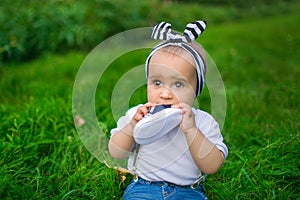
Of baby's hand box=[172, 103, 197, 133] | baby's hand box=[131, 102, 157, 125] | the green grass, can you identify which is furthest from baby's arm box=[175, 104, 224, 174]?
the green grass

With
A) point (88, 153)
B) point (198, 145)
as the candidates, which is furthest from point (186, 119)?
point (88, 153)

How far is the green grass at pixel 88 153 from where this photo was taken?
80.0 inches

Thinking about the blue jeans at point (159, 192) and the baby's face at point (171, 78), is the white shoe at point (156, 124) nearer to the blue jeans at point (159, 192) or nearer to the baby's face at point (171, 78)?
the baby's face at point (171, 78)

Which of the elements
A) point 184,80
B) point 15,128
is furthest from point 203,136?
point 15,128

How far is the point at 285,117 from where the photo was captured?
285 cm

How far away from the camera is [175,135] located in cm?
186

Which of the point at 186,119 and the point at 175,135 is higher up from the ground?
the point at 186,119

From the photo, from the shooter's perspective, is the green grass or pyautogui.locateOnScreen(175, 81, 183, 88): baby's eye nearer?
Answer: pyautogui.locateOnScreen(175, 81, 183, 88): baby's eye

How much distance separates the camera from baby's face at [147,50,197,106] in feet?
5.86

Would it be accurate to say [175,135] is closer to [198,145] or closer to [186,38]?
[198,145]

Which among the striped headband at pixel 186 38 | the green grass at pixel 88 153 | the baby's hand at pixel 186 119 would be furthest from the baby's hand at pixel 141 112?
the green grass at pixel 88 153

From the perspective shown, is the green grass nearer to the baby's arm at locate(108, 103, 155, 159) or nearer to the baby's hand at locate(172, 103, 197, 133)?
the baby's arm at locate(108, 103, 155, 159)

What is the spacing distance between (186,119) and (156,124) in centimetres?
13

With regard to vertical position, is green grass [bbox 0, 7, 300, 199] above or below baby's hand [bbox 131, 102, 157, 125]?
below
